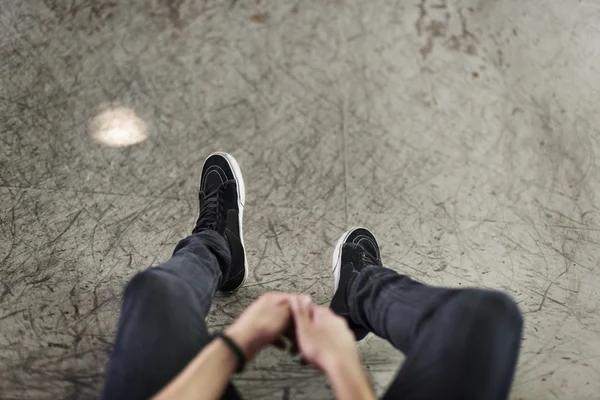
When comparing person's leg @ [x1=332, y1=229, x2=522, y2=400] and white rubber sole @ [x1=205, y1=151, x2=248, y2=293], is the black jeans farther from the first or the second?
white rubber sole @ [x1=205, y1=151, x2=248, y2=293]

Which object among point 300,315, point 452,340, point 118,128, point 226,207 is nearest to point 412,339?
point 452,340

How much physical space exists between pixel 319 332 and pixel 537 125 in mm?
1049

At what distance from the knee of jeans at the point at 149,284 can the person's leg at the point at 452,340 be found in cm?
37

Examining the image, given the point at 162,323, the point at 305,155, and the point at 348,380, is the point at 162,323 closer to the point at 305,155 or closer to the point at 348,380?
the point at 348,380

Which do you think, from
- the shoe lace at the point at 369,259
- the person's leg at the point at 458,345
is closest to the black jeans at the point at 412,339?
the person's leg at the point at 458,345

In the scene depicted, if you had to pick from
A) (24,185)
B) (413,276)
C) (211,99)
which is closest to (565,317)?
(413,276)

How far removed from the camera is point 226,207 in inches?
45.0

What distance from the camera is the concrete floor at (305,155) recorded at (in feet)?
3.46

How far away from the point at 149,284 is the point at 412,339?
419 millimetres

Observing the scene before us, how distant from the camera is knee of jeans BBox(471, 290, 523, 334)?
689 mm

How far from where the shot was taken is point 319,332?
669mm

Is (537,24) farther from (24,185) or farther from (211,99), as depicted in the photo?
(24,185)

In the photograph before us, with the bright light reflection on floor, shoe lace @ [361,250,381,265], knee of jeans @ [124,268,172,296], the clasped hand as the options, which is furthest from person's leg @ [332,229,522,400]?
the bright light reflection on floor

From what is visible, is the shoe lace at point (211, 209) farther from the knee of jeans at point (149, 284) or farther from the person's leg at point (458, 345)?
the person's leg at point (458, 345)
